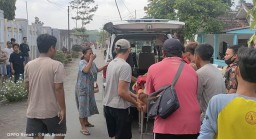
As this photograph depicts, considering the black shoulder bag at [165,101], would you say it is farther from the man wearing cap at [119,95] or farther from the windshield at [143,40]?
the windshield at [143,40]

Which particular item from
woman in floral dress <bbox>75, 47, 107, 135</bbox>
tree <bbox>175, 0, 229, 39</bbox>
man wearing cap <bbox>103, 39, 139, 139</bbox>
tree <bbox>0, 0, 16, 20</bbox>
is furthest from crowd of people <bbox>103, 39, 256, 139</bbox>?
tree <bbox>0, 0, 16, 20</bbox>

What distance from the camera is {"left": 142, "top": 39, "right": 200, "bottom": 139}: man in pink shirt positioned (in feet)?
10.4

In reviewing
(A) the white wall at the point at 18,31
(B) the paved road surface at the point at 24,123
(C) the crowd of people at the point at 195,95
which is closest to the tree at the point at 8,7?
(A) the white wall at the point at 18,31

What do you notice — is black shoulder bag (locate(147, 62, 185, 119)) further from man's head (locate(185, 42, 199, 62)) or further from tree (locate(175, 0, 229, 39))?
tree (locate(175, 0, 229, 39))

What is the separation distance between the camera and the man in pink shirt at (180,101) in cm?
317

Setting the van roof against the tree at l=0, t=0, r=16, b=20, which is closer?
the van roof

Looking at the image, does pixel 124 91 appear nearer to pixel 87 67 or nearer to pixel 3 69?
pixel 87 67

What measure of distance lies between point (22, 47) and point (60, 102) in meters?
11.5

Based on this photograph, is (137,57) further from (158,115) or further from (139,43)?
(158,115)

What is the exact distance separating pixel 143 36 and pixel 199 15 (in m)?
11.2

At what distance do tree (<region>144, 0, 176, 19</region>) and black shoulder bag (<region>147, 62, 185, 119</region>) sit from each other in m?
16.2

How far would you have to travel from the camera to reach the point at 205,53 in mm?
3791

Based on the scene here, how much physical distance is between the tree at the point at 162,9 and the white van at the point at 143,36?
11.0 m

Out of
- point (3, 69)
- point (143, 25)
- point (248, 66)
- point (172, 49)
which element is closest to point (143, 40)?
point (143, 25)
